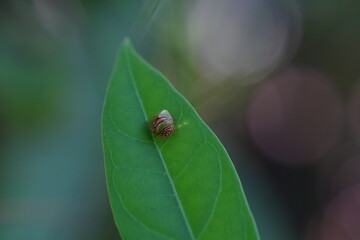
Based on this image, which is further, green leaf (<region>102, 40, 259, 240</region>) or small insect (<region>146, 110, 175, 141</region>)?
small insect (<region>146, 110, 175, 141</region>)

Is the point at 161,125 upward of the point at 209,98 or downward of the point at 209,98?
upward

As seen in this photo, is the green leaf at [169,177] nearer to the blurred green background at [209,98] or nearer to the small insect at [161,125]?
the small insect at [161,125]

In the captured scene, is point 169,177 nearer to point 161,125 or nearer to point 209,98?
point 161,125

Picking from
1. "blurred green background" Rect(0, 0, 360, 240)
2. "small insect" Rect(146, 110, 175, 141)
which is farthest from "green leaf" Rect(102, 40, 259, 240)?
"blurred green background" Rect(0, 0, 360, 240)

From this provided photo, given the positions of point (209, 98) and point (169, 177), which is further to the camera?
point (209, 98)

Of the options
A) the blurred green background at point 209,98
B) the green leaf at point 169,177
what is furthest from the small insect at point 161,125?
the blurred green background at point 209,98

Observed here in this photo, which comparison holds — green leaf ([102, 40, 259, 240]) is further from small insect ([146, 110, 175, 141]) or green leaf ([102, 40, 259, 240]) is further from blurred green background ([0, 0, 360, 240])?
blurred green background ([0, 0, 360, 240])

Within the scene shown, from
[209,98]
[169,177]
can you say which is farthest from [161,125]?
[209,98]

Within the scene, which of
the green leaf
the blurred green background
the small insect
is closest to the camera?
the green leaf
